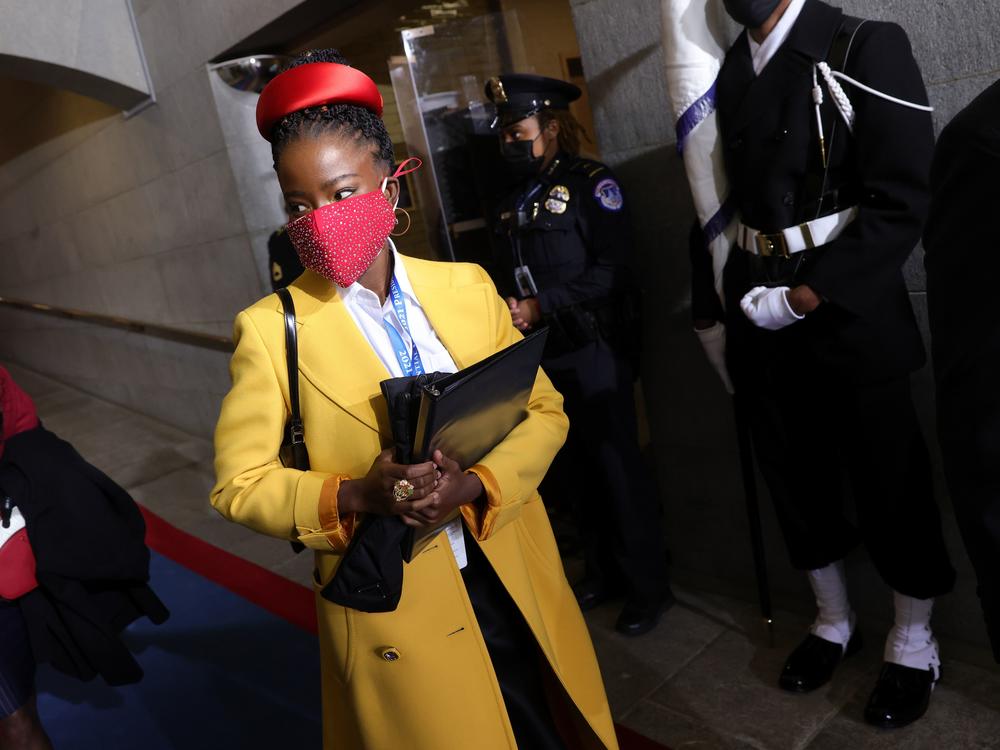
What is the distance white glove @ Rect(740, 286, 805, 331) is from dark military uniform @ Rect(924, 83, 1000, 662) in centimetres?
103

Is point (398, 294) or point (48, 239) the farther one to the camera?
point (48, 239)

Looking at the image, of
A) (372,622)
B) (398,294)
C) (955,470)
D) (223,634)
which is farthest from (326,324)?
(223,634)

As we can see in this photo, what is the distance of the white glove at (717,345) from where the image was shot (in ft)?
7.38

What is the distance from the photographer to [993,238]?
2.48ft

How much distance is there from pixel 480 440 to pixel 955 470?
64 cm

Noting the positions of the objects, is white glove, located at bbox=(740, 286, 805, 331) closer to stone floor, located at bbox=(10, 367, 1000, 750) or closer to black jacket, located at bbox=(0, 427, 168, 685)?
stone floor, located at bbox=(10, 367, 1000, 750)

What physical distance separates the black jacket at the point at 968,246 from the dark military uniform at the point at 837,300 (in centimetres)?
102

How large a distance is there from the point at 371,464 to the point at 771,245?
3.79 ft

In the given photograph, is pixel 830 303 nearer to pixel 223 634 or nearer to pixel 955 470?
pixel 955 470

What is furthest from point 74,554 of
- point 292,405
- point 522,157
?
point 522,157

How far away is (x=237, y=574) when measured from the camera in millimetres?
3758

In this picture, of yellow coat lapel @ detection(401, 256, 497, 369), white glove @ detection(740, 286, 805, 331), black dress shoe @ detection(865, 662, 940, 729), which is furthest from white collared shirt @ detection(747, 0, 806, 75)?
black dress shoe @ detection(865, 662, 940, 729)

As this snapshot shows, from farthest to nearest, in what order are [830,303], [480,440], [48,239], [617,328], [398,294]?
[48,239] < [617,328] < [830,303] < [398,294] < [480,440]

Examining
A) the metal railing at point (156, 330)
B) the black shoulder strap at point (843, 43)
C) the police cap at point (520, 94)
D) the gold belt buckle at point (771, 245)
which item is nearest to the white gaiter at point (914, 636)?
the gold belt buckle at point (771, 245)
